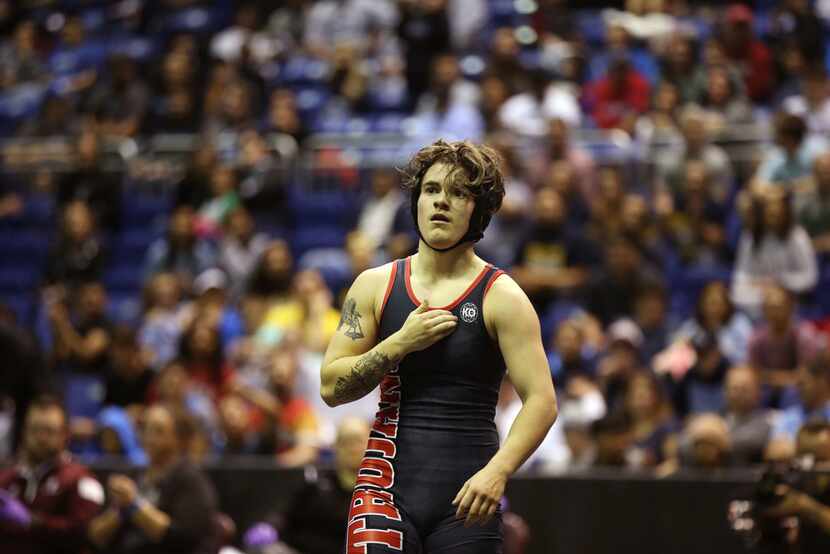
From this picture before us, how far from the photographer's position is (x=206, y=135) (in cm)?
1383

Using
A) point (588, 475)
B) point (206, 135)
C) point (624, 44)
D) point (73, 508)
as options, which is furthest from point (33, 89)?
point (588, 475)

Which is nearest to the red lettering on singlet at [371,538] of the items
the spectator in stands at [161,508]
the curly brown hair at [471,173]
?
the curly brown hair at [471,173]

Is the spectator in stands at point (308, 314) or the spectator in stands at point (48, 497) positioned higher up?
Answer: the spectator in stands at point (308, 314)

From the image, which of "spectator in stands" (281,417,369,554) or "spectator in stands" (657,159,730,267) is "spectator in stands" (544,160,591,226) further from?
"spectator in stands" (281,417,369,554)

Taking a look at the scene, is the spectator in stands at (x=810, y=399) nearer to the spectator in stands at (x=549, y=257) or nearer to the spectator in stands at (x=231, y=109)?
the spectator in stands at (x=549, y=257)

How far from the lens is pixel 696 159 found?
1113cm

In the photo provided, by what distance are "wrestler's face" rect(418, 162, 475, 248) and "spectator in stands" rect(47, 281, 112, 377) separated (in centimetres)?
700

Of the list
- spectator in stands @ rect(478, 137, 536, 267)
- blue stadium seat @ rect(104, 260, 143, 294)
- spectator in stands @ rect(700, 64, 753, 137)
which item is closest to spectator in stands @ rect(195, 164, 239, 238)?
blue stadium seat @ rect(104, 260, 143, 294)

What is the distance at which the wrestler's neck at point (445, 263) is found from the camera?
4.64m

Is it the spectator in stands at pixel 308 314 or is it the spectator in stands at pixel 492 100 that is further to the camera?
the spectator in stands at pixel 492 100

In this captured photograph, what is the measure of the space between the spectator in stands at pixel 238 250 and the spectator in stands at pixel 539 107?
2366mm

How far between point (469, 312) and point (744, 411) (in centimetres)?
445

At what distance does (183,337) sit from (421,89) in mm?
4241

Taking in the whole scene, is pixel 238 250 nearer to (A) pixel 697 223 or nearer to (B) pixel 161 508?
(A) pixel 697 223
